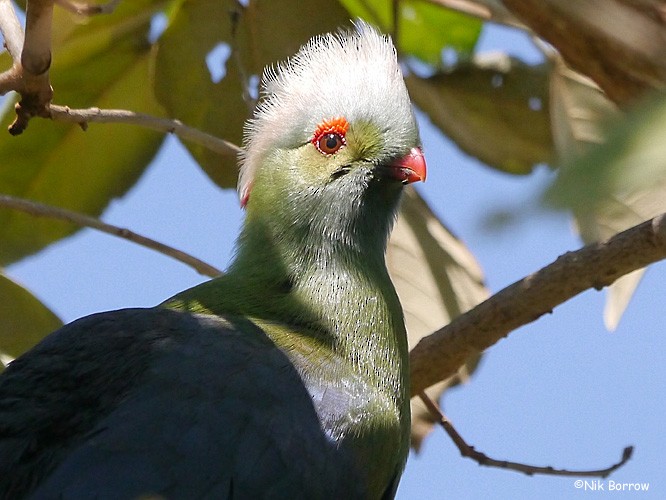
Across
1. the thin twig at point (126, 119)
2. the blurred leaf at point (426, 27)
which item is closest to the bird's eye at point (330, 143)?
the thin twig at point (126, 119)

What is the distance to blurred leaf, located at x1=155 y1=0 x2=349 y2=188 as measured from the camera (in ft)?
12.1

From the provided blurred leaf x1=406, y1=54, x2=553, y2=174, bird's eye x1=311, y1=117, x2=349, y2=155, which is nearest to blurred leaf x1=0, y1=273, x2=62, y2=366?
bird's eye x1=311, y1=117, x2=349, y2=155

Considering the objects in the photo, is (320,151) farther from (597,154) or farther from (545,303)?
(597,154)

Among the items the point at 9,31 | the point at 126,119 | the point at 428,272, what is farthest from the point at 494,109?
the point at 9,31

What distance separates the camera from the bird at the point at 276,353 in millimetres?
2363

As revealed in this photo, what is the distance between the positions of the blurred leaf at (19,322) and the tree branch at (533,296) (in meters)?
1.28

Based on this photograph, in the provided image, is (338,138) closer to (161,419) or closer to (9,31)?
(9,31)

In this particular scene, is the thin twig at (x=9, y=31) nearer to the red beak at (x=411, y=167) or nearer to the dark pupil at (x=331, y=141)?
the dark pupil at (x=331, y=141)

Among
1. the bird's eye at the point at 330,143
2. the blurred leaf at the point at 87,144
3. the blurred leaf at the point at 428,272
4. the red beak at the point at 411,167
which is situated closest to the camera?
the red beak at the point at 411,167

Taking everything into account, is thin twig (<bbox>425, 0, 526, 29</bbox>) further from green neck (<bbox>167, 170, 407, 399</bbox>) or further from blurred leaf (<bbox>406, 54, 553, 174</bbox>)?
green neck (<bbox>167, 170, 407, 399</bbox>)

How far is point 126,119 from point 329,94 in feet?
2.59

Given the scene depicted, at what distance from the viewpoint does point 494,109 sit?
13.1 ft

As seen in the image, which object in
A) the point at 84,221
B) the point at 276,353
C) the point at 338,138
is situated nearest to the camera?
the point at 276,353

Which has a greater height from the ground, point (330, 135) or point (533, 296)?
point (330, 135)
